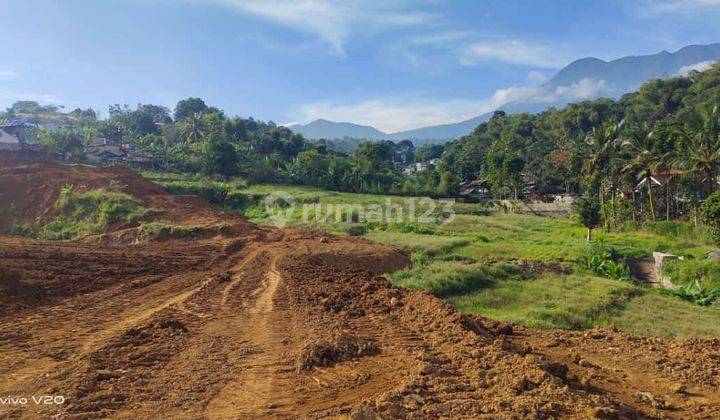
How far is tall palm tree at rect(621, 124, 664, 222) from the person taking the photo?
29.5 meters

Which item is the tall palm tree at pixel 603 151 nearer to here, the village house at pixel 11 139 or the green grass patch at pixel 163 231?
the green grass patch at pixel 163 231

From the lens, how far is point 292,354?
7223 mm

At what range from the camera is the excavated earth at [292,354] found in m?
5.37

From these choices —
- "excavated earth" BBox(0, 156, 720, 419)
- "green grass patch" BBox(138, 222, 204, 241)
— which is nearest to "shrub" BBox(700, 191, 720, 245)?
"excavated earth" BBox(0, 156, 720, 419)

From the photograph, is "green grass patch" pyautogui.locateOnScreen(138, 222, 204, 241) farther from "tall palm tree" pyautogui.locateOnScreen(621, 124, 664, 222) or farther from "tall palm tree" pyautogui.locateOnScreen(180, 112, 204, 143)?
"tall palm tree" pyautogui.locateOnScreen(180, 112, 204, 143)

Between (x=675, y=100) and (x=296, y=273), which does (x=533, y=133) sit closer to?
(x=675, y=100)

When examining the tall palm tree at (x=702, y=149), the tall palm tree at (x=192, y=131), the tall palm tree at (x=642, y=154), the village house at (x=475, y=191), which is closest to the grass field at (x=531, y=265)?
the tall palm tree at (x=702, y=149)

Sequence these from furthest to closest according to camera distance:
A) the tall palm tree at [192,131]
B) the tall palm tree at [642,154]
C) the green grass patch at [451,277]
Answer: the tall palm tree at [192,131], the tall palm tree at [642,154], the green grass patch at [451,277]

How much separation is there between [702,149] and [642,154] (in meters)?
3.74

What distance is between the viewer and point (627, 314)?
12438 millimetres

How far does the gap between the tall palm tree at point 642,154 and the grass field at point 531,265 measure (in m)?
4.43

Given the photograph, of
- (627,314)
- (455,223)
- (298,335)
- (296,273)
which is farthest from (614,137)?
(298,335)

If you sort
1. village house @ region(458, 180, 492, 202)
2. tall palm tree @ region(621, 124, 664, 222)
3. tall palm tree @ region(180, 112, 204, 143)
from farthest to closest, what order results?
1. tall palm tree @ region(180, 112, 204, 143)
2. village house @ region(458, 180, 492, 202)
3. tall palm tree @ region(621, 124, 664, 222)

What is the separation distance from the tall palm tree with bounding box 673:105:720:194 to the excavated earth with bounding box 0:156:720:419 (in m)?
22.8
